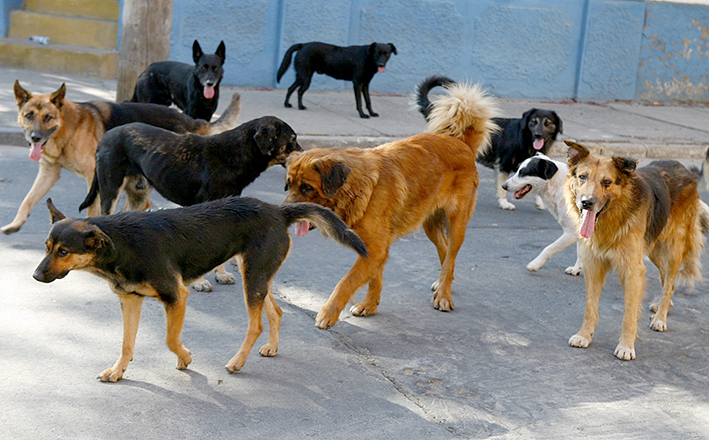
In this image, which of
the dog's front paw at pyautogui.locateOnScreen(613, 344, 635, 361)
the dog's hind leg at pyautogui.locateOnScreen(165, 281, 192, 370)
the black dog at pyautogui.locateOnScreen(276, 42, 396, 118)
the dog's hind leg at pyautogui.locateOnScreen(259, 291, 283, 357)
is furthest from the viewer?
the black dog at pyautogui.locateOnScreen(276, 42, 396, 118)

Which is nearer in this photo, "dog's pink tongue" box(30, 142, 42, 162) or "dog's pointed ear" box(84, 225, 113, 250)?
"dog's pointed ear" box(84, 225, 113, 250)

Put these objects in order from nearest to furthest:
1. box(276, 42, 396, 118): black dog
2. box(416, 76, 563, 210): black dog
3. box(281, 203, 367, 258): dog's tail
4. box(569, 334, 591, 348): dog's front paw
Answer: box(281, 203, 367, 258): dog's tail → box(569, 334, 591, 348): dog's front paw → box(416, 76, 563, 210): black dog → box(276, 42, 396, 118): black dog

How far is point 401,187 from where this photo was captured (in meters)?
5.46

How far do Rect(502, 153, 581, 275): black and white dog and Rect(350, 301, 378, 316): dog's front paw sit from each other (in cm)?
194

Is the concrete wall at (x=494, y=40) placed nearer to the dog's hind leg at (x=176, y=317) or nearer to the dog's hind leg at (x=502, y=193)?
the dog's hind leg at (x=502, y=193)

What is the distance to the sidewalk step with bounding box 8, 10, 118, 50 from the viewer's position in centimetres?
1455

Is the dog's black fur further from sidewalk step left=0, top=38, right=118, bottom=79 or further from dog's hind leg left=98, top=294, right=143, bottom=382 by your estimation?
sidewalk step left=0, top=38, right=118, bottom=79

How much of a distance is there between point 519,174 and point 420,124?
5.39m

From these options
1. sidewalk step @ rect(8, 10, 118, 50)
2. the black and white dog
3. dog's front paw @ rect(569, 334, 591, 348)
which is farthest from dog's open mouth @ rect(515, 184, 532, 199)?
sidewalk step @ rect(8, 10, 118, 50)

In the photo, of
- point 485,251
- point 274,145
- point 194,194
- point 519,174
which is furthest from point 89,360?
point 519,174

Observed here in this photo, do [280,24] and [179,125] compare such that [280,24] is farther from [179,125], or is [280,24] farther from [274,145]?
[274,145]

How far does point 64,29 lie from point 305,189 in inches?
450

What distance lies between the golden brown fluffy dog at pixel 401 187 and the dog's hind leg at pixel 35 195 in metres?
2.99

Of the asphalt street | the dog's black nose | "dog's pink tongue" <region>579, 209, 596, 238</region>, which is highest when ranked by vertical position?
the dog's black nose
